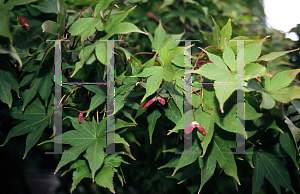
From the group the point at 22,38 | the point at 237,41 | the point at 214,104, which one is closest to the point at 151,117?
the point at 214,104

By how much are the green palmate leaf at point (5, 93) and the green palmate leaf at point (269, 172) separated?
664mm

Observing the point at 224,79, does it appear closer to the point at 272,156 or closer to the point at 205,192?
the point at 272,156

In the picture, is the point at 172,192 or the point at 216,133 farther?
the point at 172,192

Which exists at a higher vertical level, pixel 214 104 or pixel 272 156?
pixel 214 104

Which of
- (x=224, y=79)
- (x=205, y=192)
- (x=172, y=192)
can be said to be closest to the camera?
(x=224, y=79)

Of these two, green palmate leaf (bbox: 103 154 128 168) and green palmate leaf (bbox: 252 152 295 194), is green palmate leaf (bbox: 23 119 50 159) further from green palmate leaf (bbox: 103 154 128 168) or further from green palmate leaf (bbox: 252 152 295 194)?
green palmate leaf (bbox: 252 152 295 194)

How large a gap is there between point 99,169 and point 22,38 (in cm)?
44

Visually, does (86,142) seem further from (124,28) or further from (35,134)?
(124,28)

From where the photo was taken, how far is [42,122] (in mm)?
595

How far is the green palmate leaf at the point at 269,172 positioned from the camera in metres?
0.55

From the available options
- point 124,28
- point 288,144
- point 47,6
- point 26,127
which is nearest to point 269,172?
point 288,144

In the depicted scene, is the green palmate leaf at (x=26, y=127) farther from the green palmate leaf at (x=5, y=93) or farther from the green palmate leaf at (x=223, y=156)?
the green palmate leaf at (x=223, y=156)

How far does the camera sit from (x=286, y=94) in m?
0.47

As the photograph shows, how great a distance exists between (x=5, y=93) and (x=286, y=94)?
672 millimetres
